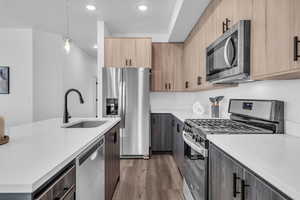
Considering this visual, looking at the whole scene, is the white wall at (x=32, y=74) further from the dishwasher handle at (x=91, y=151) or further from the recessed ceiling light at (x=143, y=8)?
the dishwasher handle at (x=91, y=151)

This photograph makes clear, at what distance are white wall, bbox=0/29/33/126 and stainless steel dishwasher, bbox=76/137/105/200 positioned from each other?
3911mm

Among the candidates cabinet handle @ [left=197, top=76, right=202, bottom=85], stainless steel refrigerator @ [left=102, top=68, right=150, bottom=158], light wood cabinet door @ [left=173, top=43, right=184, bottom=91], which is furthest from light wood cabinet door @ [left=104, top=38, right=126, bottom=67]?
cabinet handle @ [left=197, top=76, right=202, bottom=85]

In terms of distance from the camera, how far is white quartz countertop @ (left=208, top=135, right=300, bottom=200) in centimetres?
66

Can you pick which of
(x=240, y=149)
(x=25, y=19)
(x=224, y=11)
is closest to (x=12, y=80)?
(x=25, y=19)

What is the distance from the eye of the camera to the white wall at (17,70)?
4.72 meters

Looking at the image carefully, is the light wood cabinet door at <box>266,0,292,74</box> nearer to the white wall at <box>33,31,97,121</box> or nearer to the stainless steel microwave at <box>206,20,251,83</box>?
the stainless steel microwave at <box>206,20,251,83</box>

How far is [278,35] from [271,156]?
0.71 m

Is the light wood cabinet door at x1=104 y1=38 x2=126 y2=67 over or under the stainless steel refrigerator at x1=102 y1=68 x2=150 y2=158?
over

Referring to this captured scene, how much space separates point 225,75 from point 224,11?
676 mm

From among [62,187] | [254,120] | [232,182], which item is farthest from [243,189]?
[254,120]

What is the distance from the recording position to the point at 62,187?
929 mm

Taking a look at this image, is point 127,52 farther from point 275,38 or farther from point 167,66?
point 275,38

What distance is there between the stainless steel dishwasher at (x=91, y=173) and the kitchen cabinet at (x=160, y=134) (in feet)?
8.03

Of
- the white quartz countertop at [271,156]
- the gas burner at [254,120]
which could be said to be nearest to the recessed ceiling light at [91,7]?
the gas burner at [254,120]
